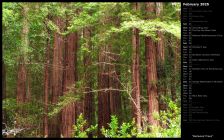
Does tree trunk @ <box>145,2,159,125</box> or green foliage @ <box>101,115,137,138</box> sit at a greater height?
tree trunk @ <box>145,2,159,125</box>

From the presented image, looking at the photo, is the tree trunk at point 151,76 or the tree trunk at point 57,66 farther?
the tree trunk at point 57,66

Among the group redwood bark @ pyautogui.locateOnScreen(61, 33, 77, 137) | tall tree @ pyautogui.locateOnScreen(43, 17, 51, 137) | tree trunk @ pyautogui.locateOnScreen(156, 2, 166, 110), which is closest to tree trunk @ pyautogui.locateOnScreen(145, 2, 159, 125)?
tree trunk @ pyautogui.locateOnScreen(156, 2, 166, 110)

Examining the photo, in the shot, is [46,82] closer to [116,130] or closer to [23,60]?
[23,60]

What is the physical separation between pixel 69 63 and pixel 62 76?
2.56 feet

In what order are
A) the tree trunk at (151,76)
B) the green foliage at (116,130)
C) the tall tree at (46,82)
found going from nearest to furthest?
1. the green foliage at (116,130)
2. the tree trunk at (151,76)
3. the tall tree at (46,82)

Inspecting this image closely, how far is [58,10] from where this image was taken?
13.8m

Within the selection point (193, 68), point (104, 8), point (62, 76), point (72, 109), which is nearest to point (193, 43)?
point (193, 68)

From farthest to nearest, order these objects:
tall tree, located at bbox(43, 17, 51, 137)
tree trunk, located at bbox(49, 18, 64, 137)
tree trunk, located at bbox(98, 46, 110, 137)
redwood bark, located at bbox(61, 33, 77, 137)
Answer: tree trunk, located at bbox(98, 46, 110, 137) → tree trunk, located at bbox(49, 18, 64, 137) → tall tree, located at bbox(43, 17, 51, 137) → redwood bark, located at bbox(61, 33, 77, 137)

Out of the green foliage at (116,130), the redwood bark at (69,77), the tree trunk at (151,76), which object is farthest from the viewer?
the redwood bark at (69,77)

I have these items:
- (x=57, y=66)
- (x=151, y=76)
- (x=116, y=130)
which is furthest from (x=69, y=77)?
(x=116, y=130)

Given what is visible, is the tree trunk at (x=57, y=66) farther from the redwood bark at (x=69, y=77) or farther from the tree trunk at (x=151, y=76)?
the tree trunk at (x=151, y=76)

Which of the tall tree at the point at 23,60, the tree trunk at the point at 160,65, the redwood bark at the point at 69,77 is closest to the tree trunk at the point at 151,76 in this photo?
the tree trunk at the point at 160,65

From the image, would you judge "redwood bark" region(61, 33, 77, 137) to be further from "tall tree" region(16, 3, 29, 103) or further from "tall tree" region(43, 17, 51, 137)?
"tall tree" region(16, 3, 29, 103)

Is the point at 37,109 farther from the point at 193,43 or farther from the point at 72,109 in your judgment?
the point at 193,43
